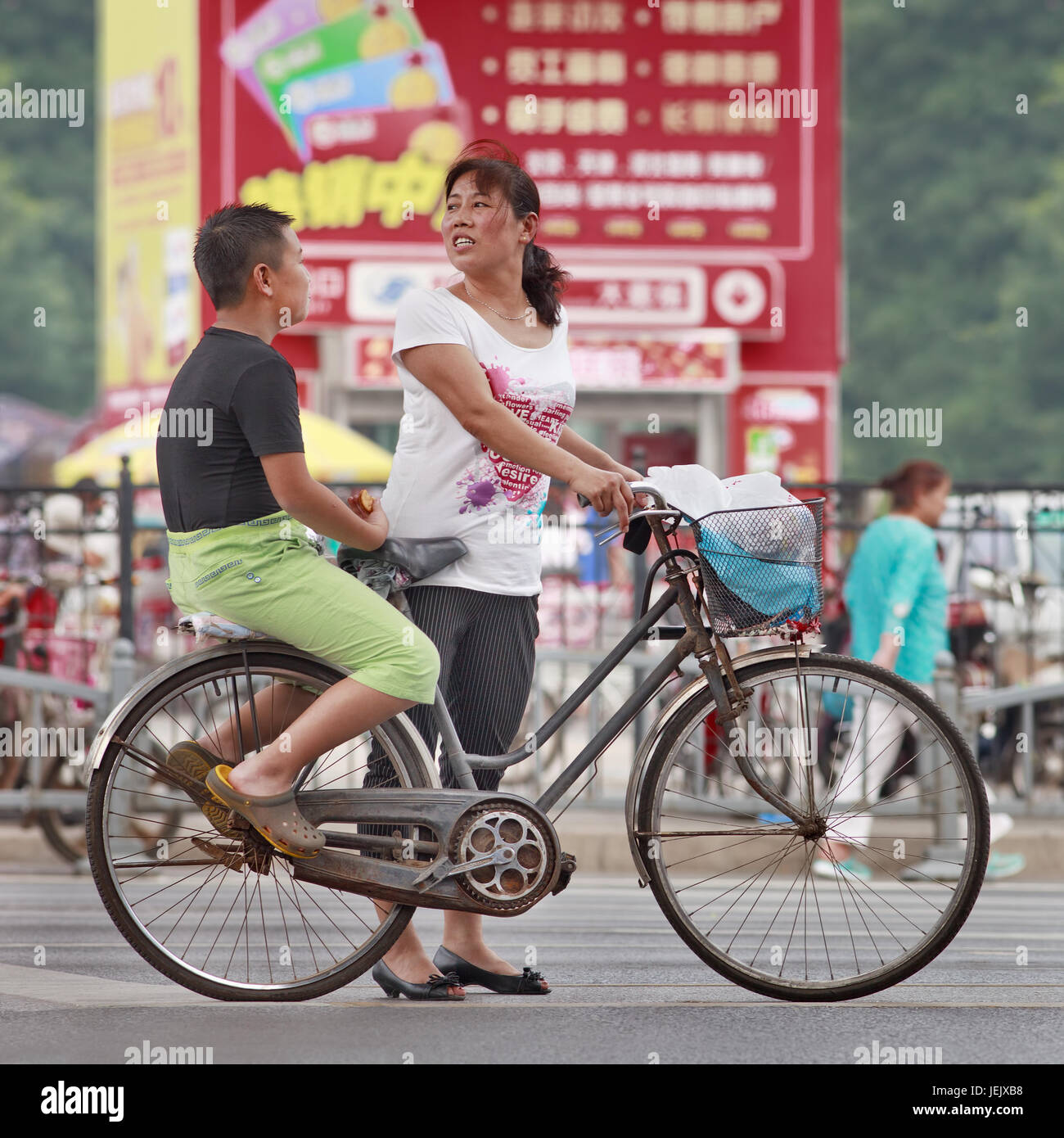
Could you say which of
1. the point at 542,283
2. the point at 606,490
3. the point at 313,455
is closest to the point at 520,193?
the point at 542,283

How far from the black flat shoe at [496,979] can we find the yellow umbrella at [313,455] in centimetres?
872

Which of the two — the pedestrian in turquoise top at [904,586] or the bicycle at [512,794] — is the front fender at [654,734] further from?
the pedestrian in turquoise top at [904,586]

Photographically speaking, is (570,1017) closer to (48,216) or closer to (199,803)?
(199,803)

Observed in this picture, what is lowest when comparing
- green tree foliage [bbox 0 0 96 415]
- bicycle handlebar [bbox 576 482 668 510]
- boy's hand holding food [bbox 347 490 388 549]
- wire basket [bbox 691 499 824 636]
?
wire basket [bbox 691 499 824 636]

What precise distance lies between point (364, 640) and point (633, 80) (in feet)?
53.6

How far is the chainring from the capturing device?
4.15 meters

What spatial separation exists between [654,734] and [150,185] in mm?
18853

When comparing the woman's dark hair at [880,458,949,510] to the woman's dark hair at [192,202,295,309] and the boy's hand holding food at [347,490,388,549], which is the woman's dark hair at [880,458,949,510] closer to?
the boy's hand holding food at [347,490,388,549]

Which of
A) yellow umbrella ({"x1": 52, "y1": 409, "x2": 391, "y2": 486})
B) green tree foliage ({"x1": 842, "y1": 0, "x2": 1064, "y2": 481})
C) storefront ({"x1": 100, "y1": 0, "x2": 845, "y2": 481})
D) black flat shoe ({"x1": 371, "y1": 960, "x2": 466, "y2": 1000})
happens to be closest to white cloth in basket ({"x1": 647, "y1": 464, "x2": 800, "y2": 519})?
black flat shoe ({"x1": 371, "y1": 960, "x2": 466, "y2": 1000})

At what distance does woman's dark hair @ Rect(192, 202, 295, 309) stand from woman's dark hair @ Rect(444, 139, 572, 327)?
465 mm

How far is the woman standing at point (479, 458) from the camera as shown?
14.3 feet

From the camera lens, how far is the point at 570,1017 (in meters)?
4.25

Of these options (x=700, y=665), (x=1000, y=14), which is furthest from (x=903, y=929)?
(x=1000, y=14)

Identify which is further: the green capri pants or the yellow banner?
the yellow banner
